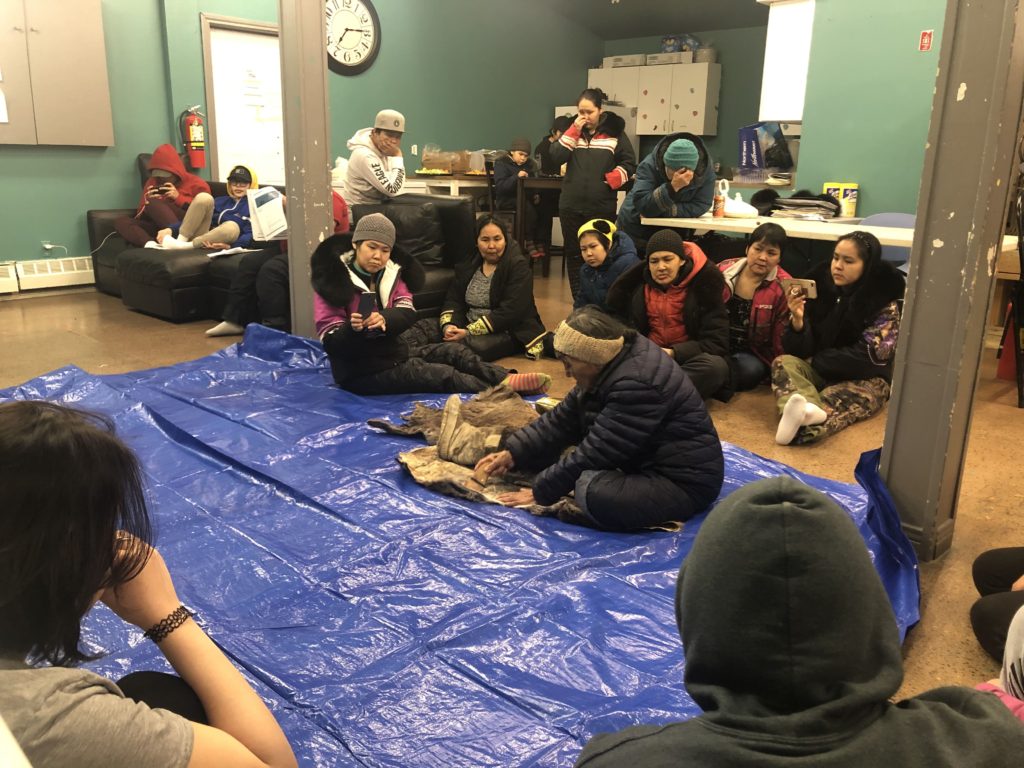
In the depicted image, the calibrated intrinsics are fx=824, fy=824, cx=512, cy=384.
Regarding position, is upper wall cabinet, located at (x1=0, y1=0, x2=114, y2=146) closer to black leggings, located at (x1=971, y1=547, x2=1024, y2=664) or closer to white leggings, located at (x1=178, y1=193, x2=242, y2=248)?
white leggings, located at (x1=178, y1=193, x2=242, y2=248)

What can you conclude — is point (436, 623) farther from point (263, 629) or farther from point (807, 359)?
Answer: point (807, 359)

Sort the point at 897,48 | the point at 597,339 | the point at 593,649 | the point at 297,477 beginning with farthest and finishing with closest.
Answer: the point at 897,48, the point at 297,477, the point at 597,339, the point at 593,649

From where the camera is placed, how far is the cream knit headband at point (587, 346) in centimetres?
248

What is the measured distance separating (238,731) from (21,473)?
1.68 ft

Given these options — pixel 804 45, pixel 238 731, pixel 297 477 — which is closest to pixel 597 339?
pixel 297 477

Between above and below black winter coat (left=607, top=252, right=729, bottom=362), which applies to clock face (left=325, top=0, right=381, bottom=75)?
above

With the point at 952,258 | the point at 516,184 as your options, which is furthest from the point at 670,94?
the point at 952,258

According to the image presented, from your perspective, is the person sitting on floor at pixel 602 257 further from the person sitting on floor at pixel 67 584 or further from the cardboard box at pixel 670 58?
the cardboard box at pixel 670 58

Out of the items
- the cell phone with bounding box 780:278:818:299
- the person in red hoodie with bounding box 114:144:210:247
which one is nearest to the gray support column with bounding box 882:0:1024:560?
the cell phone with bounding box 780:278:818:299

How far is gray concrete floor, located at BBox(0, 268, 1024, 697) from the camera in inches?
83.8

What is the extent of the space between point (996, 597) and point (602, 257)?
2.73 metres

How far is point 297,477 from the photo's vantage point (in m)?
2.94

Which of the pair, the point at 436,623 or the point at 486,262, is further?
the point at 486,262

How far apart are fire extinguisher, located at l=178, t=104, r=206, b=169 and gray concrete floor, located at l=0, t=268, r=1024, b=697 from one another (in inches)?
56.5
